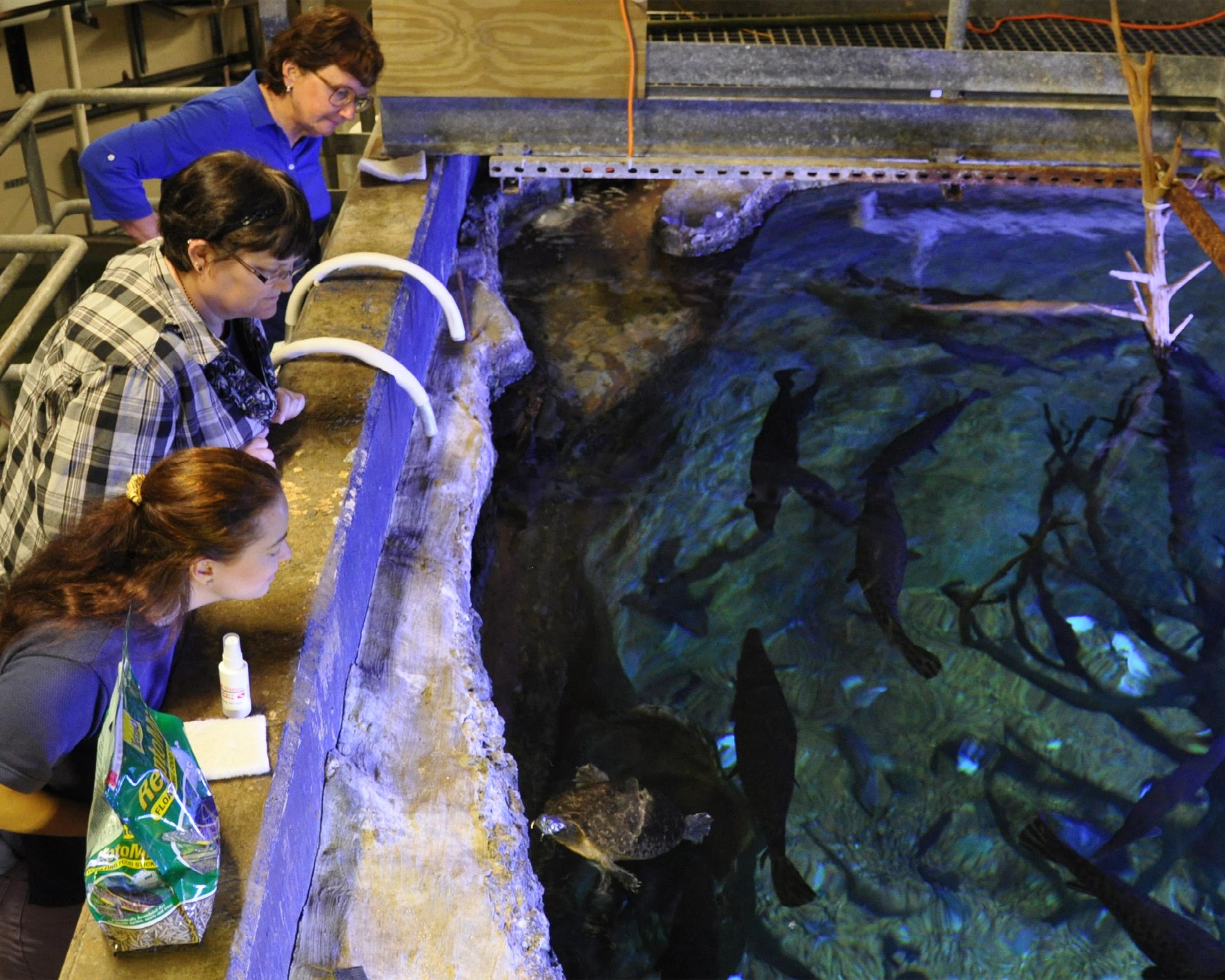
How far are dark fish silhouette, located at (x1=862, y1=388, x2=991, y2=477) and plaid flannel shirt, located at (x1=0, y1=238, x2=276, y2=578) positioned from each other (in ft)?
10.8

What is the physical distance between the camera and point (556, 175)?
5453mm

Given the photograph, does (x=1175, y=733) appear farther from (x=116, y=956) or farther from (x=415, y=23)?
(x=415, y=23)

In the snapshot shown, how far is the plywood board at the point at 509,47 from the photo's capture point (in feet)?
16.0

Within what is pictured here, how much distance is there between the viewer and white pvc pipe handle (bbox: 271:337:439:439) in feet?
12.0

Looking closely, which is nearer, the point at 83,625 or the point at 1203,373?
the point at 83,625

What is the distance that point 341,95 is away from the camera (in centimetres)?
345

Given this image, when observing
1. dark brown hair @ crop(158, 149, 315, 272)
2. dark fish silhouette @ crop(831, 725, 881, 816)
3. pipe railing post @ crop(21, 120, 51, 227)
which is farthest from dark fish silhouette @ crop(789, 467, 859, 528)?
pipe railing post @ crop(21, 120, 51, 227)

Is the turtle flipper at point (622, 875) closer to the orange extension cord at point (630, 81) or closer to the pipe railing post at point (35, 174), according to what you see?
the orange extension cord at point (630, 81)

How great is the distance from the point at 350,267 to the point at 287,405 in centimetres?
110

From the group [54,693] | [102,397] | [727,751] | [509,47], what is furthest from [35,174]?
[727,751]

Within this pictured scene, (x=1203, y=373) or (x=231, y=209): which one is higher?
(x=231, y=209)

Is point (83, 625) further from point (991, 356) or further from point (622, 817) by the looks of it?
point (991, 356)

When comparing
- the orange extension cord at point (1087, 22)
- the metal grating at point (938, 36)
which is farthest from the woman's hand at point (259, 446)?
the orange extension cord at point (1087, 22)

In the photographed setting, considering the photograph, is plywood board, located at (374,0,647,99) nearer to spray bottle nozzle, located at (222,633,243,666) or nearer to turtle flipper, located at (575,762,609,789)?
turtle flipper, located at (575,762,609,789)
